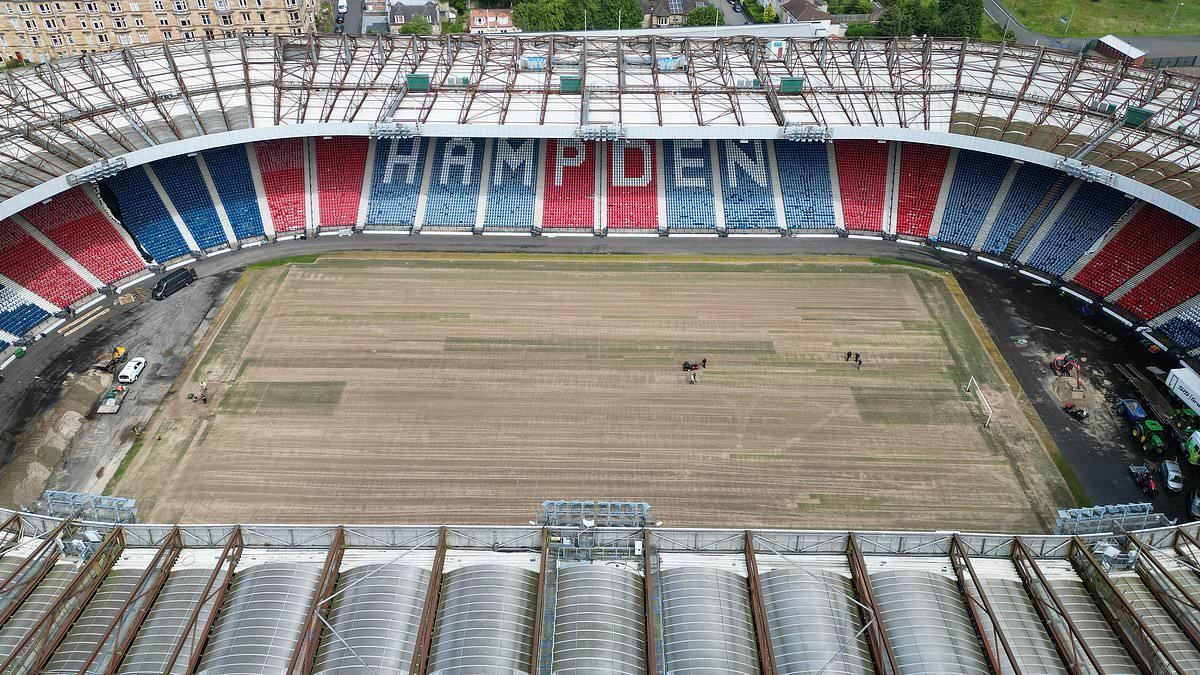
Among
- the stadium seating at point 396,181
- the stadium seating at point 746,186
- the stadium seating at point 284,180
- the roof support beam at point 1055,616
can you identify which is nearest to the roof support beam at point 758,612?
the roof support beam at point 1055,616

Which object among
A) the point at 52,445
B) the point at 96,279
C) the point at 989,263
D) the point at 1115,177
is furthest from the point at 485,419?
the point at 1115,177

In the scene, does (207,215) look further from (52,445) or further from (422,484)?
(422,484)

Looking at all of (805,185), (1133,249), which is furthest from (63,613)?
Result: (1133,249)

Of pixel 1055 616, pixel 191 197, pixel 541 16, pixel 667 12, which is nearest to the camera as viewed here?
pixel 1055 616

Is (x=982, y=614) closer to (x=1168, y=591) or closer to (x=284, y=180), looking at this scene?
(x=1168, y=591)

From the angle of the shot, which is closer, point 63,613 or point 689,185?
point 63,613

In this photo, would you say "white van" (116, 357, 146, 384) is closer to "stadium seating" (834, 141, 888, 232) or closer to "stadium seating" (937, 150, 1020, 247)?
"stadium seating" (834, 141, 888, 232)

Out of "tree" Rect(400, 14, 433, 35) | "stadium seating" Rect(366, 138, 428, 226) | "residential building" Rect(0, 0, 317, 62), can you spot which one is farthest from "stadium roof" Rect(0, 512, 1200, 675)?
"residential building" Rect(0, 0, 317, 62)
